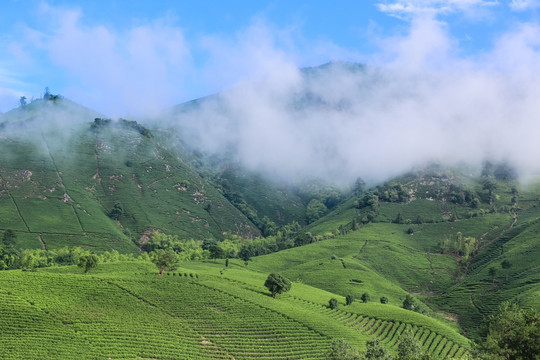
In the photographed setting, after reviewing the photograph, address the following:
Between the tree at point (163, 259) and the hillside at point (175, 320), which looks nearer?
the hillside at point (175, 320)

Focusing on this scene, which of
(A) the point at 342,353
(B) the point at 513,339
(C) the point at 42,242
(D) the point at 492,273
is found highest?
(D) the point at 492,273

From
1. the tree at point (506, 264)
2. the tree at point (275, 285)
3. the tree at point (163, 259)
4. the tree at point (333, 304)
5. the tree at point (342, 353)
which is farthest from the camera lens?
the tree at point (506, 264)

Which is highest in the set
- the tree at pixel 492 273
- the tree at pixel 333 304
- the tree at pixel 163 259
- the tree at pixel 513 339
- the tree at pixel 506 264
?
the tree at pixel 506 264

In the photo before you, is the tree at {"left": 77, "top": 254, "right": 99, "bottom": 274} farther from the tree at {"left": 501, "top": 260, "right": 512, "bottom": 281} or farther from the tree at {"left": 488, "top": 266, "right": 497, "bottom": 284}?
the tree at {"left": 501, "top": 260, "right": 512, "bottom": 281}

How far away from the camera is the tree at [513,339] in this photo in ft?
160

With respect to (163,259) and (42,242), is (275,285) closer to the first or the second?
(163,259)

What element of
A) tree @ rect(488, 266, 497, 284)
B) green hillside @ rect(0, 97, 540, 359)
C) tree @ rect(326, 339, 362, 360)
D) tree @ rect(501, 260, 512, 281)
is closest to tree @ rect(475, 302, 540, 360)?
green hillside @ rect(0, 97, 540, 359)

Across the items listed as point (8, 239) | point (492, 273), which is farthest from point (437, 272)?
point (8, 239)

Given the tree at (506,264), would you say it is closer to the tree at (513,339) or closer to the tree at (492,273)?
the tree at (492,273)

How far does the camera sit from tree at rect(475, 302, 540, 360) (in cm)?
4878

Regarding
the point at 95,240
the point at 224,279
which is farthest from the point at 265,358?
the point at 95,240

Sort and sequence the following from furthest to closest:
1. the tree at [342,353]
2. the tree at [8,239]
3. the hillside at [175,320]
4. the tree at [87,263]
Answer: the tree at [8,239] → the tree at [87,263] → the hillside at [175,320] → the tree at [342,353]

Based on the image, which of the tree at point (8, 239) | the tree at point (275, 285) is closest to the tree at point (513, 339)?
the tree at point (275, 285)

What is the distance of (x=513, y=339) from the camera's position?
167ft
